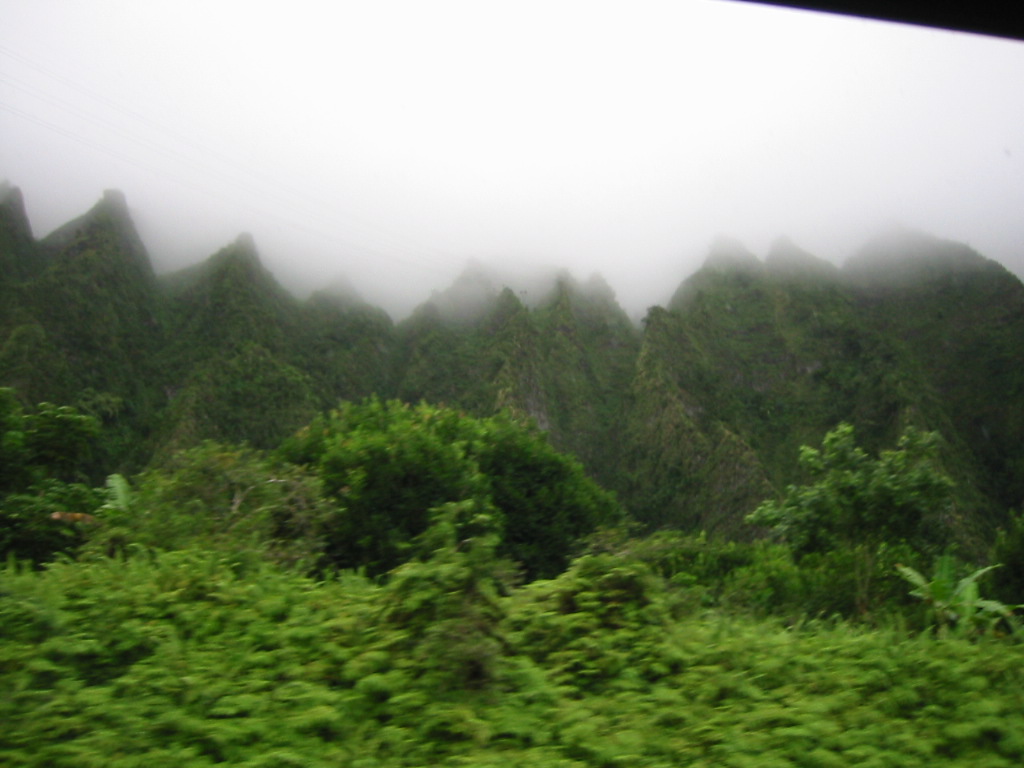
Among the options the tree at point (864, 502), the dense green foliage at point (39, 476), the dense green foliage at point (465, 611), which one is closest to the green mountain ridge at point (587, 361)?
the dense green foliage at point (465, 611)

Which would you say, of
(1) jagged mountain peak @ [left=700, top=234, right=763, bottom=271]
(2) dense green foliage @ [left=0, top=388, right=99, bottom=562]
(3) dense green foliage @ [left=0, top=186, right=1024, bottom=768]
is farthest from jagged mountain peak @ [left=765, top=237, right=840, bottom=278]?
(2) dense green foliage @ [left=0, top=388, right=99, bottom=562]

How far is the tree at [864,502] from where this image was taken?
39.6ft

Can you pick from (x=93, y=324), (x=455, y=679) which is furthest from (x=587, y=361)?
(x=455, y=679)

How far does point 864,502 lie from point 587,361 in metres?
62.9

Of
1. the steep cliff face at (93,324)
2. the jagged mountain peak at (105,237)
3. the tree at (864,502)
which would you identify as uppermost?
the jagged mountain peak at (105,237)

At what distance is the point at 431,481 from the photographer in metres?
10.4

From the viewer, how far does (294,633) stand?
3254 millimetres

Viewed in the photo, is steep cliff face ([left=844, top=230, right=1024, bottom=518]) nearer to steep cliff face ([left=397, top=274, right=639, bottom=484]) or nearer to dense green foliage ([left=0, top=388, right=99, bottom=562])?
steep cliff face ([left=397, top=274, right=639, bottom=484])

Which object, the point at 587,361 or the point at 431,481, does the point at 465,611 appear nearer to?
the point at 431,481

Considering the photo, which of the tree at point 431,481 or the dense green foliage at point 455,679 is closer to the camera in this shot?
the dense green foliage at point 455,679

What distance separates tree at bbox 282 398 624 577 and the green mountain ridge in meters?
35.4

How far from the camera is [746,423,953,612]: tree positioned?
12.1 metres

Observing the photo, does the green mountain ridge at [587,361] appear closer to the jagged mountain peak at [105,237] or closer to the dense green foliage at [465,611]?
the jagged mountain peak at [105,237]

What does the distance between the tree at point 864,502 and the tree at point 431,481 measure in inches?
148
